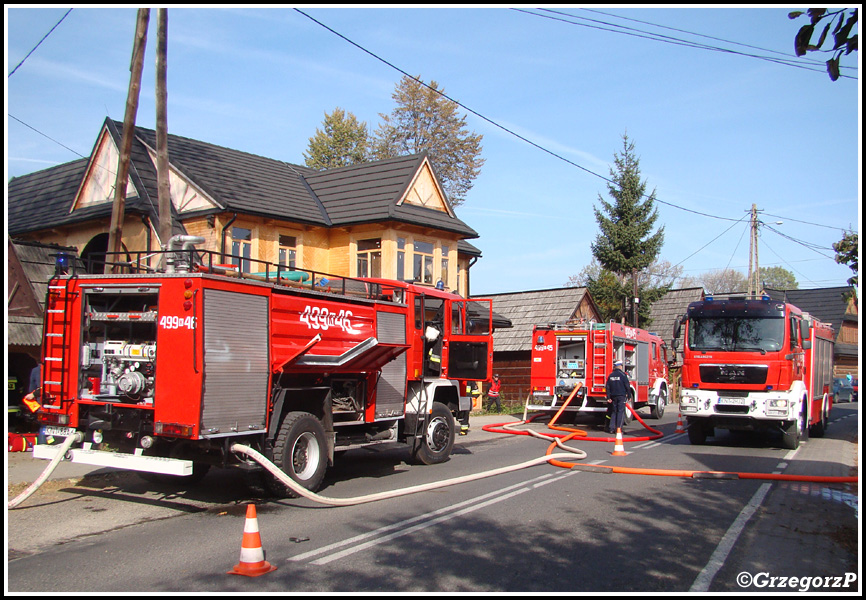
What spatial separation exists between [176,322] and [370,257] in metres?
14.4

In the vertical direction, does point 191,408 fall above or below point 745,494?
above

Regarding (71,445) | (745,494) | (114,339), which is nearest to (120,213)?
(114,339)

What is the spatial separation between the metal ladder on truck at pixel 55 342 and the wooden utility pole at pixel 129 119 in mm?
3624

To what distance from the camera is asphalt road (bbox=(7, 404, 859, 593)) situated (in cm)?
562

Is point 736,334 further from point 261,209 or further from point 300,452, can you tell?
point 261,209

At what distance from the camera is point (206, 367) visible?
7.65 m

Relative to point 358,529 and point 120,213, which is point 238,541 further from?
point 120,213

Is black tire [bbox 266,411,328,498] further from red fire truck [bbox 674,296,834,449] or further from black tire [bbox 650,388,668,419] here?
black tire [bbox 650,388,668,419]

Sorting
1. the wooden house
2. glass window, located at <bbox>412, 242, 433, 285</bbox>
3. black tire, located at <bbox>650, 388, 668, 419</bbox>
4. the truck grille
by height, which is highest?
the wooden house

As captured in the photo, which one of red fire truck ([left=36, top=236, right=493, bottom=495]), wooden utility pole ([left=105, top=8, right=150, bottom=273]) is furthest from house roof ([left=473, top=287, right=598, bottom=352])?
red fire truck ([left=36, top=236, right=493, bottom=495])

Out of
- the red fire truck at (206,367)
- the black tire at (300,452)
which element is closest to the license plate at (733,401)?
the red fire truck at (206,367)

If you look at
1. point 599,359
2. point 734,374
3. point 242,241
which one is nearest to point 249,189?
point 242,241

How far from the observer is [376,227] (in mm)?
21719

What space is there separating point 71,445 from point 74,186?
17.3 meters
